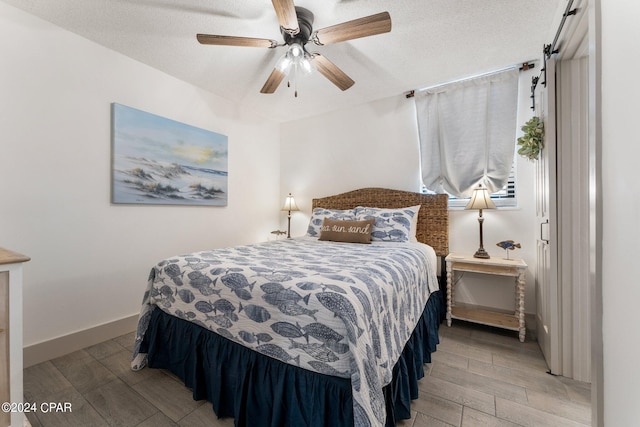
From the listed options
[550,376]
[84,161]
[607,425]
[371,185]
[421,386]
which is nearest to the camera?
[607,425]

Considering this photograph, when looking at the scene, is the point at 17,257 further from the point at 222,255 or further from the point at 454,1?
the point at 454,1

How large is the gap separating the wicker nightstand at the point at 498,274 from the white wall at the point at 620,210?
159 centimetres

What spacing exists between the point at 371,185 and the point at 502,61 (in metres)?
1.76

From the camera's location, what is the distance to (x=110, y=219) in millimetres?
2279

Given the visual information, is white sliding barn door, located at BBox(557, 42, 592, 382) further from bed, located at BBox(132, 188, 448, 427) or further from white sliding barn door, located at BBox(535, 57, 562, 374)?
bed, located at BBox(132, 188, 448, 427)

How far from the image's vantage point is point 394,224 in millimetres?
2637

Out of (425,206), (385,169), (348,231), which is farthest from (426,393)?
(385,169)

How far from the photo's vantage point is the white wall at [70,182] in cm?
183

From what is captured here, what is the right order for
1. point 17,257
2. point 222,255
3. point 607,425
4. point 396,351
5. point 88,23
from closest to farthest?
point 607,425
point 17,257
point 396,351
point 222,255
point 88,23

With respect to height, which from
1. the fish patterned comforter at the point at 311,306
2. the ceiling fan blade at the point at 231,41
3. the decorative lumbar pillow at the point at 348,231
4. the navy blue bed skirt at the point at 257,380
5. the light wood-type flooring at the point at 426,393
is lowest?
the light wood-type flooring at the point at 426,393

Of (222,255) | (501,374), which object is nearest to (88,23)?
(222,255)

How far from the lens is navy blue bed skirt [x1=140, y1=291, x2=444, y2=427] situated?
3.49ft

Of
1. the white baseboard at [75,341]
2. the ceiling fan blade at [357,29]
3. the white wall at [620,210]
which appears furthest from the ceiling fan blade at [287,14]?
the white baseboard at [75,341]

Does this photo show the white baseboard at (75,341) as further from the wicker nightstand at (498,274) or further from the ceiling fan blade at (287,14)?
the wicker nightstand at (498,274)
